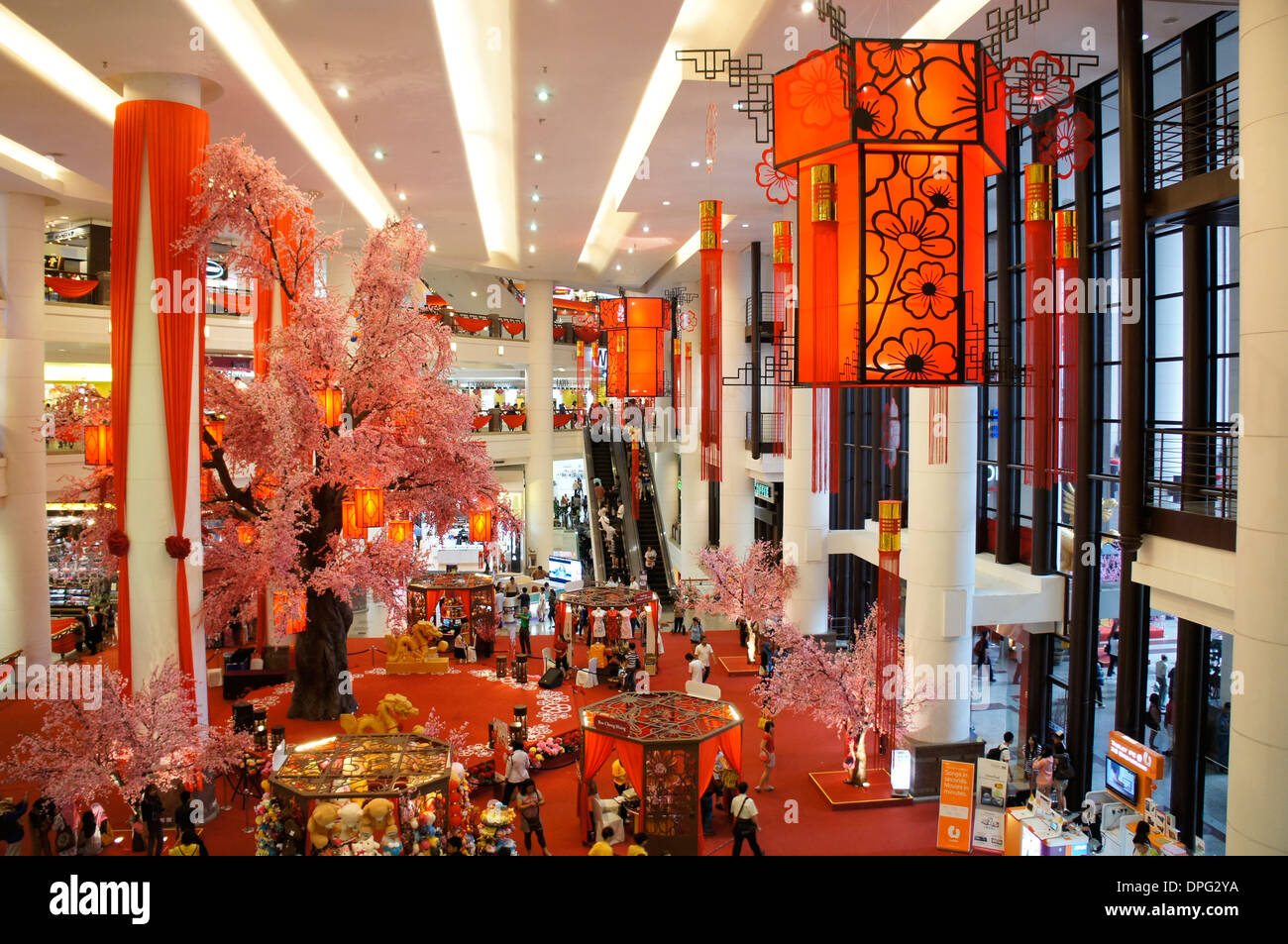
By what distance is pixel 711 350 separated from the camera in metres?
10.4

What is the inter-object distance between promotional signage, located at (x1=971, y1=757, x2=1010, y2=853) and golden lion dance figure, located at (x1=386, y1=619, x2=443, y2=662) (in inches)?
413

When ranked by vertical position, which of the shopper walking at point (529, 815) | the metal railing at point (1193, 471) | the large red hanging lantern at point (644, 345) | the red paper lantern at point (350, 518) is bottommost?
the shopper walking at point (529, 815)

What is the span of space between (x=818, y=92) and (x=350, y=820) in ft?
23.4

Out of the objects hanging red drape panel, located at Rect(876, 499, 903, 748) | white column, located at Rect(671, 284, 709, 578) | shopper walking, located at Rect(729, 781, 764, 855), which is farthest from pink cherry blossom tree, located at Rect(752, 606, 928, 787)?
white column, located at Rect(671, 284, 709, 578)

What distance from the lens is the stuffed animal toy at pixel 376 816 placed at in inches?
326

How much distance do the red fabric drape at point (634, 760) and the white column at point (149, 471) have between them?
192 inches

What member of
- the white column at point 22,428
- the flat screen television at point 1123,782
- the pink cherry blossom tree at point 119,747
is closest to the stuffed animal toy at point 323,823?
the pink cherry blossom tree at point 119,747

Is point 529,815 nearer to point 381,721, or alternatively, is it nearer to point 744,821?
point 744,821

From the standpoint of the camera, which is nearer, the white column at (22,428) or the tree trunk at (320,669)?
the tree trunk at (320,669)

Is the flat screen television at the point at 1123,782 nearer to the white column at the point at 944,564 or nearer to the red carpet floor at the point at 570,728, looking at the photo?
the red carpet floor at the point at 570,728

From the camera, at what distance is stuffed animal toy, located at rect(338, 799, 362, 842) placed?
27.0 feet

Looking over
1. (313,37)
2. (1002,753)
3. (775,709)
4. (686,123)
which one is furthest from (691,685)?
(313,37)

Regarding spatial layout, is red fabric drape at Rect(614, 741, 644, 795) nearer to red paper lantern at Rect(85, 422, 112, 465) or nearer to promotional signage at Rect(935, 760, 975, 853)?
promotional signage at Rect(935, 760, 975, 853)
